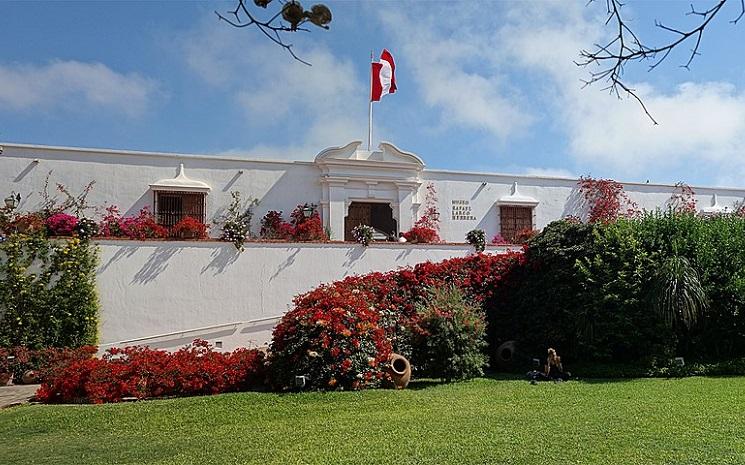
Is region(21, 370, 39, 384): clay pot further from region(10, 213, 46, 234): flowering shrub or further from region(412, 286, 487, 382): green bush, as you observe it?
region(412, 286, 487, 382): green bush

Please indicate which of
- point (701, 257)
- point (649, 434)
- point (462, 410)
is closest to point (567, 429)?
point (649, 434)

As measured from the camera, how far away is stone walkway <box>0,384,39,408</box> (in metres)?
9.59

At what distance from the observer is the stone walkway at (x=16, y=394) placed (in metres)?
9.59

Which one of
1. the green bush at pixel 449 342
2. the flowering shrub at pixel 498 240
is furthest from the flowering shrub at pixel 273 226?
the flowering shrub at pixel 498 240

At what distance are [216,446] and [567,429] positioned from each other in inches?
151

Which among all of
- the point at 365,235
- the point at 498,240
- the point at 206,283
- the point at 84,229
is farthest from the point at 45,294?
the point at 498,240

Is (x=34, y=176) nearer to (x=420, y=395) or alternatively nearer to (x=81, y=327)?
(x=81, y=327)

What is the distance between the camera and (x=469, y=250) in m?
16.0

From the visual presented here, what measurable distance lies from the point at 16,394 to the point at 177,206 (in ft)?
21.6

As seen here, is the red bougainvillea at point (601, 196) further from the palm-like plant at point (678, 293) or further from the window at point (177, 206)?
the window at point (177, 206)

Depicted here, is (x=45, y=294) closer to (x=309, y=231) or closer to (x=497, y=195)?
(x=309, y=231)

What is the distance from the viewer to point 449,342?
10523 mm

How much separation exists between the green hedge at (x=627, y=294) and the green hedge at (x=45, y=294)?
8652 millimetres

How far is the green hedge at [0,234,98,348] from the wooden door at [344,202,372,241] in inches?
279
